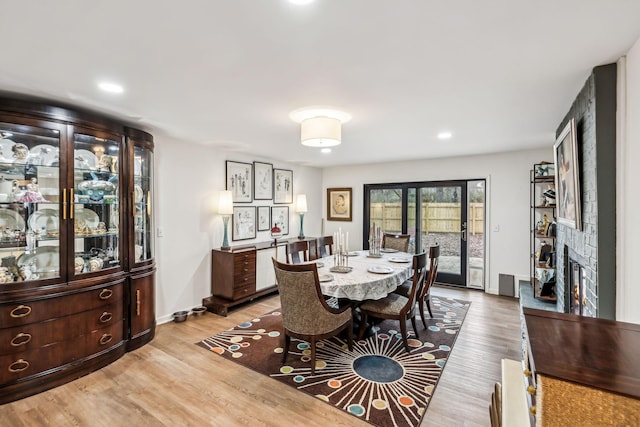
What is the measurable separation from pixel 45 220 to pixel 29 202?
0.18 m

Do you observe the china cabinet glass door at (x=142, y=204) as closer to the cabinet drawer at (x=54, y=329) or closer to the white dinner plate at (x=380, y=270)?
the cabinet drawer at (x=54, y=329)

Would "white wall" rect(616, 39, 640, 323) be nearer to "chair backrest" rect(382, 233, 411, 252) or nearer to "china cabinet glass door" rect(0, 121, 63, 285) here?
A: "chair backrest" rect(382, 233, 411, 252)

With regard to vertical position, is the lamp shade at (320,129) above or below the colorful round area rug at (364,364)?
above

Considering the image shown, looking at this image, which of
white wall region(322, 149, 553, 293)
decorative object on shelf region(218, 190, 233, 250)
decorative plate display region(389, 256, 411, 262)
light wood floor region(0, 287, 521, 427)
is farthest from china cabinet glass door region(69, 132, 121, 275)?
white wall region(322, 149, 553, 293)

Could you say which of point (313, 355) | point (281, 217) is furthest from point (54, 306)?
point (281, 217)

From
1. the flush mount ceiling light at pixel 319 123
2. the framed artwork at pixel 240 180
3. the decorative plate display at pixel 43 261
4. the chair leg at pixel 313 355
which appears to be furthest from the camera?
the framed artwork at pixel 240 180

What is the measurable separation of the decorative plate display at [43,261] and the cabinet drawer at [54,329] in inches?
15.6

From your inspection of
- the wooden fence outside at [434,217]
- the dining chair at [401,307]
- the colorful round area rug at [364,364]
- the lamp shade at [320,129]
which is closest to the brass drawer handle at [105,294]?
the colorful round area rug at [364,364]

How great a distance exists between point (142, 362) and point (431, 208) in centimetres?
495

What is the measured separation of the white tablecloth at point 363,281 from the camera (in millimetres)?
2799

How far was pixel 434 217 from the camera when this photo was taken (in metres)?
5.64

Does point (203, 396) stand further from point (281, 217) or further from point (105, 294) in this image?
point (281, 217)

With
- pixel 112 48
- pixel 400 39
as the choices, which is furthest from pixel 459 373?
pixel 112 48

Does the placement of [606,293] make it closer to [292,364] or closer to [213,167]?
[292,364]
